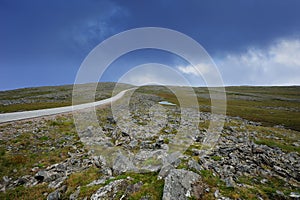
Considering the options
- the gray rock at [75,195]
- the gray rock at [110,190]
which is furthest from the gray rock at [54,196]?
the gray rock at [110,190]

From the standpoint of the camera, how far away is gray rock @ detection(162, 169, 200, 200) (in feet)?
23.8

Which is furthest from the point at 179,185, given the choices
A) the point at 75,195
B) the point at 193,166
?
the point at 75,195

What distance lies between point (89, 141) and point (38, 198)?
24.4 ft

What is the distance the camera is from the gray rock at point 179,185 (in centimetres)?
725

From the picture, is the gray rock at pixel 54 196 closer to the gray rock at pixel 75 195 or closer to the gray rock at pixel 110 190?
the gray rock at pixel 75 195

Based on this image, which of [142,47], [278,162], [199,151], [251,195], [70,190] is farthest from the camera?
[142,47]

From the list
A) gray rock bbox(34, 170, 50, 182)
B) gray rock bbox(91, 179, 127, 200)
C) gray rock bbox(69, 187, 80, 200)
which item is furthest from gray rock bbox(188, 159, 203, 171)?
gray rock bbox(34, 170, 50, 182)

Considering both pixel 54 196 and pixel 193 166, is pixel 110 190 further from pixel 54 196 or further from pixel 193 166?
pixel 193 166

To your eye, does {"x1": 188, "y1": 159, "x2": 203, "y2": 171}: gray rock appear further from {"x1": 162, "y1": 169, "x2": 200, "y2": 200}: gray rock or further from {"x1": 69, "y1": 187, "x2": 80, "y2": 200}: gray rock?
{"x1": 69, "y1": 187, "x2": 80, "y2": 200}: gray rock

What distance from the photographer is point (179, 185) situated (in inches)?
303

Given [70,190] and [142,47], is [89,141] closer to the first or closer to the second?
[70,190]

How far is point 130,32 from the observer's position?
2141 centimetres

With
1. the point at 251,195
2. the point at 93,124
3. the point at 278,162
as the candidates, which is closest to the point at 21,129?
the point at 93,124

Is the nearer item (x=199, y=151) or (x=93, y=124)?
(x=199, y=151)
